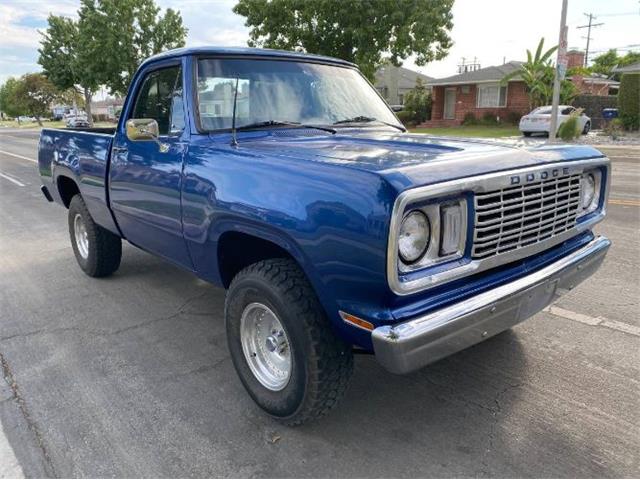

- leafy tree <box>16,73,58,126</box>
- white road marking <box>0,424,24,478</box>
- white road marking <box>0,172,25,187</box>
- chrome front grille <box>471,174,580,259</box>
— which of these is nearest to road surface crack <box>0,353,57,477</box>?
white road marking <box>0,424,24,478</box>

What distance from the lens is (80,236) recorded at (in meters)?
5.64

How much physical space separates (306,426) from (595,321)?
8.01ft

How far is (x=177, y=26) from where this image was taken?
106 feet

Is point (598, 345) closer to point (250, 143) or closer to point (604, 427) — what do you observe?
point (604, 427)

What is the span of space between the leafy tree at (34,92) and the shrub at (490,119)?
5302 cm

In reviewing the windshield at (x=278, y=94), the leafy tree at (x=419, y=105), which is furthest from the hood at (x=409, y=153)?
the leafy tree at (x=419, y=105)

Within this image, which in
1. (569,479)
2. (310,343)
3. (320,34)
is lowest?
(569,479)

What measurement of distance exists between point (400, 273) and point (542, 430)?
127 cm

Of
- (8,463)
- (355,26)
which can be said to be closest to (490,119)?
(355,26)

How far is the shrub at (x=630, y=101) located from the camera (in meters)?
22.5

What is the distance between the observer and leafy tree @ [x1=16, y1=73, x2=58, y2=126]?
64.4 metres

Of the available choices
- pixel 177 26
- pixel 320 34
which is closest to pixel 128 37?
pixel 177 26

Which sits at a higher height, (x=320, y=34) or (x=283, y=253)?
(x=320, y=34)

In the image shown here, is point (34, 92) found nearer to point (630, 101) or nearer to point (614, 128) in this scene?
point (614, 128)
